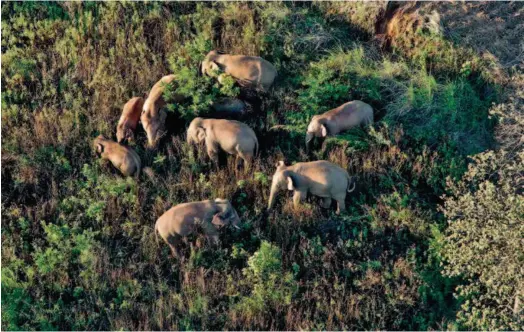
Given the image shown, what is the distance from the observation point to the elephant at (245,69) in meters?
13.0

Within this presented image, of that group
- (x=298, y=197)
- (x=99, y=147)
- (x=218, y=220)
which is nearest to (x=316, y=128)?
(x=298, y=197)

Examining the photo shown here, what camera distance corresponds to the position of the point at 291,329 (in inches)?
422

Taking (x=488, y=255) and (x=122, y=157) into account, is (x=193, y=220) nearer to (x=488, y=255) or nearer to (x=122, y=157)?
(x=122, y=157)

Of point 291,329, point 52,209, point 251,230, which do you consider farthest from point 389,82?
point 52,209

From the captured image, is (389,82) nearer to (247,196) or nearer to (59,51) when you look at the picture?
(247,196)

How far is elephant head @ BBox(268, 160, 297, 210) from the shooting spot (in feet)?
38.0

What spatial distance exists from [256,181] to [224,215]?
0.97m

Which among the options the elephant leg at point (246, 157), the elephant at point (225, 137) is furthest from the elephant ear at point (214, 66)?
the elephant leg at point (246, 157)

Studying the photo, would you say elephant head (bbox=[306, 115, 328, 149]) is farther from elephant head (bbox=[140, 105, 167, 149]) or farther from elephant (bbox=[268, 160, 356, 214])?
elephant head (bbox=[140, 105, 167, 149])

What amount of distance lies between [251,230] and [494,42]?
4874 millimetres

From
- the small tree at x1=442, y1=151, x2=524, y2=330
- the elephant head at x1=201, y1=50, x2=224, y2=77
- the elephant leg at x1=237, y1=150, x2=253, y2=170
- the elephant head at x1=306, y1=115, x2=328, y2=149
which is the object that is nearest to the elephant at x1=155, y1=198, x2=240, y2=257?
the elephant leg at x1=237, y1=150, x2=253, y2=170

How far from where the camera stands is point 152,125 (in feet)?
41.2

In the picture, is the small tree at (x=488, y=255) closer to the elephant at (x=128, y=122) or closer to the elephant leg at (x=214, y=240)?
the elephant leg at (x=214, y=240)

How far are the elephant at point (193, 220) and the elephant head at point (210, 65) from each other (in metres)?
2.46
